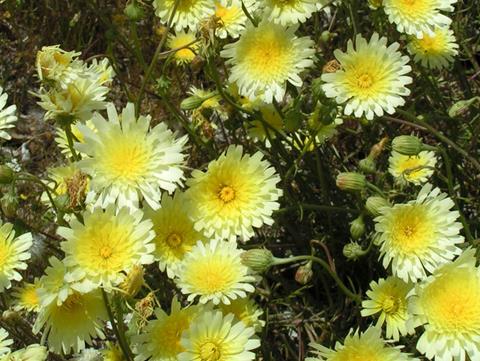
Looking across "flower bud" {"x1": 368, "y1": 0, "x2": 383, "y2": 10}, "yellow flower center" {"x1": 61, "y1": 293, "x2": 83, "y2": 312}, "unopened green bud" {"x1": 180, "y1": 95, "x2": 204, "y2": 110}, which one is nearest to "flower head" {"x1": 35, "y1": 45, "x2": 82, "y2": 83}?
"unopened green bud" {"x1": 180, "y1": 95, "x2": 204, "y2": 110}

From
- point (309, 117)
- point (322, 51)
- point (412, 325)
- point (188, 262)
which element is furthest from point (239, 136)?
point (412, 325)

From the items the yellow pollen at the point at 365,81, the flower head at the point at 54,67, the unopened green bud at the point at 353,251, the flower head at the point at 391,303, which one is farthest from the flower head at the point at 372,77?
the flower head at the point at 54,67

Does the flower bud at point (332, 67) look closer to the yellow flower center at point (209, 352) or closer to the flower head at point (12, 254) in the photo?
the yellow flower center at point (209, 352)

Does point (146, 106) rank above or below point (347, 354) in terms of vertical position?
above

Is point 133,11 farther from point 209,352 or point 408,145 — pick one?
point 209,352

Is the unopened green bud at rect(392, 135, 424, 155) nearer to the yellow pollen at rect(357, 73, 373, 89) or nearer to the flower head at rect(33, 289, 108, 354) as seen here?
the yellow pollen at rect(357, 73, 373, 89)

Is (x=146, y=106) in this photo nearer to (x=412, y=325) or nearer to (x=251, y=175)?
(x=251, y=175)
